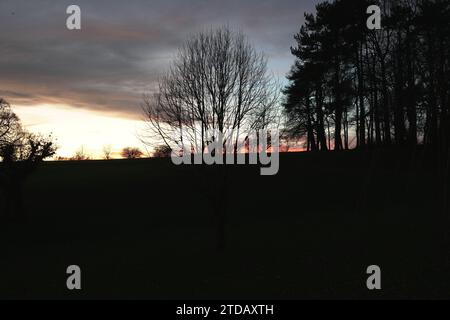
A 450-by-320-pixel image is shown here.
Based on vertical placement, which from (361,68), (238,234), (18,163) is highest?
(361,68)

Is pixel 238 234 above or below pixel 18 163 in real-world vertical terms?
below

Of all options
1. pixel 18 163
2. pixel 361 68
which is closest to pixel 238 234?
pixel 18 163

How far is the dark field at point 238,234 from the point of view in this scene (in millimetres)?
11130

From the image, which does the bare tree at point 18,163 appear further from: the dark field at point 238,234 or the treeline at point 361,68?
→ the treeline at point 361,68

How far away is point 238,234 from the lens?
19656 mm

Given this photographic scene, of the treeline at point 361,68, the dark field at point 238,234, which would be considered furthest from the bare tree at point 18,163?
the treeline at point 361,68

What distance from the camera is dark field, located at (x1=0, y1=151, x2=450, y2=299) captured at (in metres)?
11.1

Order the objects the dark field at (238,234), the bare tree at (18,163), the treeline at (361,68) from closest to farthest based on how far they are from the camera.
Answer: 1. the dark field at (238,234)
2. the bare tree at (18,163)
3. the treeline at (361,68)

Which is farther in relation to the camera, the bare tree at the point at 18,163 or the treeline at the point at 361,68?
the treeline at the point at 361,68

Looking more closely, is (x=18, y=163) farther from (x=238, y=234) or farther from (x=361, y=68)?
(x=361, y=68)

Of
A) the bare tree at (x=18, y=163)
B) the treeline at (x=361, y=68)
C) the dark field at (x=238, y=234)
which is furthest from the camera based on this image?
the treeline at (x=361, y=68)

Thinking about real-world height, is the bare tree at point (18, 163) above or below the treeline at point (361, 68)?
below

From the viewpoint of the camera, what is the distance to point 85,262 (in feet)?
53.2
